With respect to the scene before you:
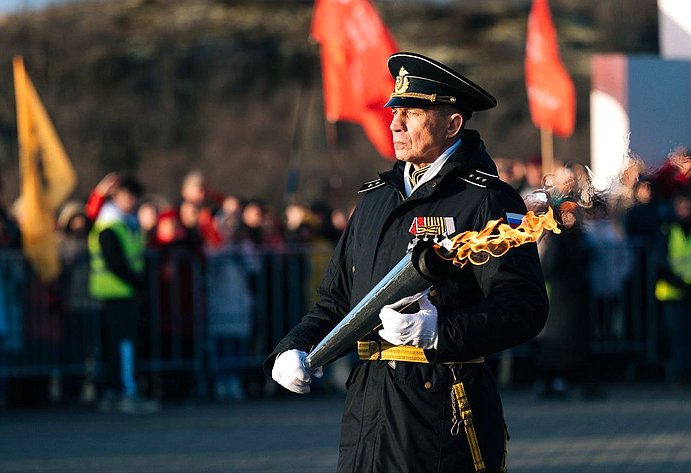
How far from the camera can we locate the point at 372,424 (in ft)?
16.1

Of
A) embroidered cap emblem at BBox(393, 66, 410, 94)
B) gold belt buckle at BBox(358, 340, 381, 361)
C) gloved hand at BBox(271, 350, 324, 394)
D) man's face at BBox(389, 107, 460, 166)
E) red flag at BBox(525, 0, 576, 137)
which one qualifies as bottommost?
gloved hand at BBox(271, 350, 324, 394)

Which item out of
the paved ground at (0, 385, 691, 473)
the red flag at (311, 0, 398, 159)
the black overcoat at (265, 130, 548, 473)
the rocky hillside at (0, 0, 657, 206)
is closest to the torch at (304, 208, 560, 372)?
the black overcoat at (265, 130, 548, 473)

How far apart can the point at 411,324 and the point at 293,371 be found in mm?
550

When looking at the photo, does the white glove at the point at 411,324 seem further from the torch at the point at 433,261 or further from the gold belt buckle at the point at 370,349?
the gold belt buckle at the point at 370,349

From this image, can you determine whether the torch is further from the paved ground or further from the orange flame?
the paved ground

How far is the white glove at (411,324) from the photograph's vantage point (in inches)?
177

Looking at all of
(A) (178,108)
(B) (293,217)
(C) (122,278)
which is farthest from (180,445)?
(A) (178,108)

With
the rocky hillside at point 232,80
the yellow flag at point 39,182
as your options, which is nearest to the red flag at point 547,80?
the yellow flag at point 39,182

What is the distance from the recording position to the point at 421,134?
5.02 metres

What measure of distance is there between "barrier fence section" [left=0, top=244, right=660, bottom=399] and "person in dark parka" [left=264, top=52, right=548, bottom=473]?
313 inches

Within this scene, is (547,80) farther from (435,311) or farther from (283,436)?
(435,311)

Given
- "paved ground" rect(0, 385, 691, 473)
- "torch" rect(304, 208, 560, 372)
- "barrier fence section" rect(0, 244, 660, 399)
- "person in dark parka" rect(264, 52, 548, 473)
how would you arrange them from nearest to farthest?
"torch" rect(304, 208, 560, 372) < "person in dark parka" rect(264, 52, 548, 473) < "paved ground" rect(0, 385, 691, 473) < "barrier fence section" rect(0, 244, 660, 399)

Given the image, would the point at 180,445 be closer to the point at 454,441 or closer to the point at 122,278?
the point at 122,278

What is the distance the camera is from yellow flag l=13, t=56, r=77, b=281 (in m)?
12.5
